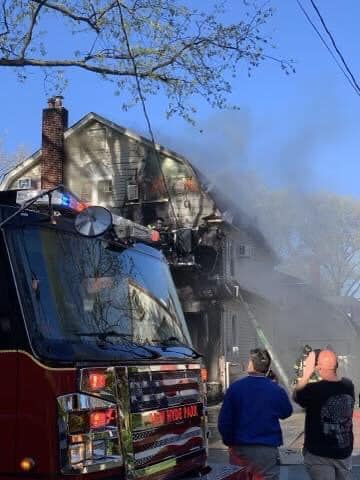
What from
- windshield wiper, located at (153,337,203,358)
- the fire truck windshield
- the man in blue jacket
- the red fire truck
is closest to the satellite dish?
the red fire truck

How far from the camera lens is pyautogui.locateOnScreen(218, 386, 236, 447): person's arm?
4.47m

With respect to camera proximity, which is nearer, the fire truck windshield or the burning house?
the fire truck windshield

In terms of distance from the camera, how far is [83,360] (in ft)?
10.5

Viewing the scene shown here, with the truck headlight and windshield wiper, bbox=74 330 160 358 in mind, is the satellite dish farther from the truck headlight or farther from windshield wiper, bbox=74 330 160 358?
the truck headlight

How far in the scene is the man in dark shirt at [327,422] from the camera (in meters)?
4.50

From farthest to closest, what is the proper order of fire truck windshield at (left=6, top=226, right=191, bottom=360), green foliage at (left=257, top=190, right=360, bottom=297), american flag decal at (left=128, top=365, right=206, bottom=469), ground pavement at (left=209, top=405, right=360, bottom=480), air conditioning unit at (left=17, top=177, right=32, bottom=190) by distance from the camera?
green foliage at (left=257, top=190, right=360, bottom=297) → air conditioning unit at (left=17, top=177, right=32, bottom=190) → ground pavement at (left=209, top=405, right=360, bottom=480) → american flag decal at (left=128, top=365, right=206, bottom=469) → fire truck windshield at (left=6, top=226, right=191, bottom=360)

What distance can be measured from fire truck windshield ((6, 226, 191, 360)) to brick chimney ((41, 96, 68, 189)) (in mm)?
16218

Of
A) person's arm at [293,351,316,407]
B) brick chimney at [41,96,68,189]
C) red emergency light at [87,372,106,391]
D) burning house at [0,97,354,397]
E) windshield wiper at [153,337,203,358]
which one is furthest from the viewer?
brick chimney at [41,96,68,189]

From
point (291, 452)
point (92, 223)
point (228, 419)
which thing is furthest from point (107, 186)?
point (92, 223)

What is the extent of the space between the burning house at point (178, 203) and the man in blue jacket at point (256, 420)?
13196 mm

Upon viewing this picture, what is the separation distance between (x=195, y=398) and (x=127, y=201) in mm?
16269

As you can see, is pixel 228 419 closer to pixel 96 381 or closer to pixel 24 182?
pixel 96 381

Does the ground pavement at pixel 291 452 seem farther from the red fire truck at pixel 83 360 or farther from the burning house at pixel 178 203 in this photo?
the burning house at pixel 178 203

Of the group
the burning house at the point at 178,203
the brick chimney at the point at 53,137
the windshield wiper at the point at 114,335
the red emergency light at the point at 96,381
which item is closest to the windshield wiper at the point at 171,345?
the windshield wiper at the point at 114,335
